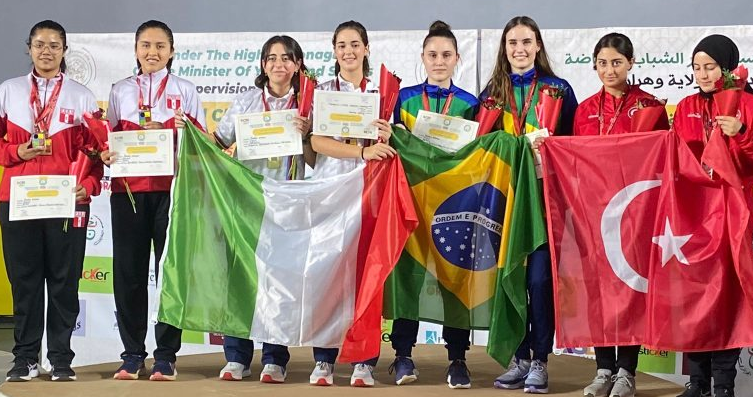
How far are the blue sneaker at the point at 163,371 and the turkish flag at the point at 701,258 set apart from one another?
2.05 m

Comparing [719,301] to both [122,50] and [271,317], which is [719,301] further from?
[122,50]

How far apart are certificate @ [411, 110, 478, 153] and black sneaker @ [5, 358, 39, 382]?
1.97 m

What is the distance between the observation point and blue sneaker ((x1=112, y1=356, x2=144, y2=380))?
4332mm

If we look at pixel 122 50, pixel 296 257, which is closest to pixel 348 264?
pixel 296 257

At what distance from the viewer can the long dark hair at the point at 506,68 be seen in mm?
4199

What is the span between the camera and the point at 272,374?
169 inches

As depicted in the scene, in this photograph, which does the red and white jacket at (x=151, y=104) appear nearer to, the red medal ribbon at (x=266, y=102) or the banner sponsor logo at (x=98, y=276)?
the red medal ribbon at (x=266, y=102)

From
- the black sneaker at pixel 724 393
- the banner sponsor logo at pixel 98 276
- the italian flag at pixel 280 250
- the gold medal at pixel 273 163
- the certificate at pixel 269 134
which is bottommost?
the black sneaker at pixel 724 393

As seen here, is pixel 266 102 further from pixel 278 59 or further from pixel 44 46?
pixel 44 46

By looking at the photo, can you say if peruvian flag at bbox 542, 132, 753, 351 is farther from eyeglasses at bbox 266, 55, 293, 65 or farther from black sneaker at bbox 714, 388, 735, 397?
eyeglasses at bbox 266, 55, 293, 65

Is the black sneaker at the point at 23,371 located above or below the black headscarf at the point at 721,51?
below

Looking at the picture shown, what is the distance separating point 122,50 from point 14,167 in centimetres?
173

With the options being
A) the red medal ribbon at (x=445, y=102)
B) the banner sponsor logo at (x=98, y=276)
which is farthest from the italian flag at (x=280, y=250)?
the banner sponsor logo at (x=98, y=276)

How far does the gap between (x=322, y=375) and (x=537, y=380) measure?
2.97 ft
